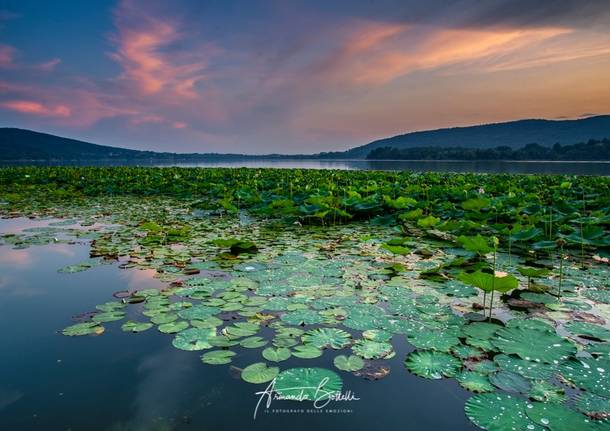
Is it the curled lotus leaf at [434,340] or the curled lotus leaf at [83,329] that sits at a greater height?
the curled lotus leaf at [83,329]

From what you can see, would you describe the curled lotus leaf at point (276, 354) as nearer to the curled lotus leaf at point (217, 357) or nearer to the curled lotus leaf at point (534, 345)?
the curled lotus leaf at point (217, 357)

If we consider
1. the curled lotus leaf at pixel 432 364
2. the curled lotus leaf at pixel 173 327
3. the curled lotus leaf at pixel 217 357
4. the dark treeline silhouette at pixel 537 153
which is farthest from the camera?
the dark treeline silhouette at pixel 537 153

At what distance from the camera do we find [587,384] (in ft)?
5.72

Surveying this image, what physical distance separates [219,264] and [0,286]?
6.56 feet

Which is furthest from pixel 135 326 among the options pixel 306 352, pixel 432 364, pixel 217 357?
pixel 432 364

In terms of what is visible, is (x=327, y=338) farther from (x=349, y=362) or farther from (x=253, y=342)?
(x=253, y=342)

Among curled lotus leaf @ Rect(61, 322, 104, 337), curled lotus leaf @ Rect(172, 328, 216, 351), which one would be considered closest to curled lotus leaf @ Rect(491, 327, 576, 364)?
curled lotus leaf @ Rect(172, 328, 216, 351)

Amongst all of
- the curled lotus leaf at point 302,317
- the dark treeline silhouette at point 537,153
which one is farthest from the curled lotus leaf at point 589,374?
the dark treeline silhouette at point 537,153

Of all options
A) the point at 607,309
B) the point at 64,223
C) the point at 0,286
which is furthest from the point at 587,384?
the point at 64,223

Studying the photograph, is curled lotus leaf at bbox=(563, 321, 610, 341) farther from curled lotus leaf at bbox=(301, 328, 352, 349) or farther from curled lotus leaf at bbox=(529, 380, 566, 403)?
curled lotus leaf at bbox=(301, 328, 352, 349)

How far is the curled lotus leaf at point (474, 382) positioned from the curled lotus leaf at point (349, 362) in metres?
0.51

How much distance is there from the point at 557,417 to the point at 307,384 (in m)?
1.07

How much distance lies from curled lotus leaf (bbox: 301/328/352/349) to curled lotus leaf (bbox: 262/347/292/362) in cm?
16

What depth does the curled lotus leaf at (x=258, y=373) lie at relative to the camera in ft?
6.01
